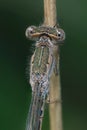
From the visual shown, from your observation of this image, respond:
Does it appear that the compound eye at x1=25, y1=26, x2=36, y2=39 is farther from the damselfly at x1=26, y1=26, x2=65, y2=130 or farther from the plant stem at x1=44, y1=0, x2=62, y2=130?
the plant stem at x1=44, y1=0, x2=62, y2=130

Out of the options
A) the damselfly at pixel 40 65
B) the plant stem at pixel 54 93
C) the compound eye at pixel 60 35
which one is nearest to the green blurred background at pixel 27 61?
the damselfly at pixel 40 65

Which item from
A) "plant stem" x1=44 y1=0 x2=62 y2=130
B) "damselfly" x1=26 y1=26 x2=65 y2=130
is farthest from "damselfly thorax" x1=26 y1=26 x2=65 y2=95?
"plant stem" x1=44 y1=0 x2=62 y2=130

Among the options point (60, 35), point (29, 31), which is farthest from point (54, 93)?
point (29, 31)

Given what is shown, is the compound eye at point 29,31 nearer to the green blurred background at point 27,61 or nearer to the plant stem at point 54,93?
the green blurred background at point 27,61

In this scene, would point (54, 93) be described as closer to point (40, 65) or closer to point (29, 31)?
point (40, 65)
